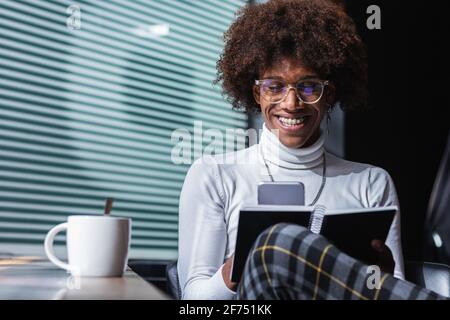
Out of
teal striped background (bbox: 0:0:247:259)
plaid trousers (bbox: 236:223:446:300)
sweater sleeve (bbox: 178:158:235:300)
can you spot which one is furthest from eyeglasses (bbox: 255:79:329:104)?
plaid trousers (bbox: 236:223:446:300)

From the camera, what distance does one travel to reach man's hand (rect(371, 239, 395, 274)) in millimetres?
1104

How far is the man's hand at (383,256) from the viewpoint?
1104mm

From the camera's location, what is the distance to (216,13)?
190cm

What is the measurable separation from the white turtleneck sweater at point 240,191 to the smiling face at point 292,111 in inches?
1.0

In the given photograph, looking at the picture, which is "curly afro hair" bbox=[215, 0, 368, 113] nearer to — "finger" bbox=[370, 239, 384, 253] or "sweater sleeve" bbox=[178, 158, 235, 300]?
"sweater sleeve" bbox=[178, 158, 235, 300]

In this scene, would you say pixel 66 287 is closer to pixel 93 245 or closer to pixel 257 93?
pixel 93 245

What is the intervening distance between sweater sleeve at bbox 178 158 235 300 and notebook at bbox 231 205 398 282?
0.25 meters

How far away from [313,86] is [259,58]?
148 mm

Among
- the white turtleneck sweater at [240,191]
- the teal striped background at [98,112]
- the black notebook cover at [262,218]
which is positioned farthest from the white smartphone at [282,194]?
the teal striped background at [98,112]

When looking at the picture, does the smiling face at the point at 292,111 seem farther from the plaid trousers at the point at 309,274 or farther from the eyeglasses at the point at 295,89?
the plaid trousers at the point at 309,274

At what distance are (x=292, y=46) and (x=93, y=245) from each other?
2.74 ft

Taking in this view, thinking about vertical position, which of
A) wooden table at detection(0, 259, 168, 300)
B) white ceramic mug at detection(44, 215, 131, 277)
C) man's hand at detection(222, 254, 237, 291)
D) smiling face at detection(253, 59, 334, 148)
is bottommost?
Result: man's hand at detection(222, 254, 237, 291)

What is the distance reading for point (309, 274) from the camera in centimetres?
85
